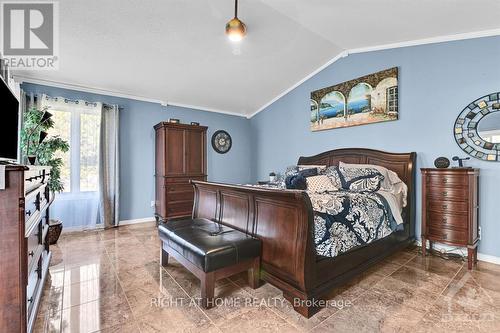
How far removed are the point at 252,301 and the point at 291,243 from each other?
0.61 meters

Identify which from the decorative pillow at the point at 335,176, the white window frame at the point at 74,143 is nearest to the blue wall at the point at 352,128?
the white window frame at the point at 74,143

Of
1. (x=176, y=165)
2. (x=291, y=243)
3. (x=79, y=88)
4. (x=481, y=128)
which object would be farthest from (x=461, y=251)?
(x=79, y=88)

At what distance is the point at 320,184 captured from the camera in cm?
309

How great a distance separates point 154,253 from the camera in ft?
9.97

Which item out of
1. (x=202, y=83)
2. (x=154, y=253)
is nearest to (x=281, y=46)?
(x=202, y=83)

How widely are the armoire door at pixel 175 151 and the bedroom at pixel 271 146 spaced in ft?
0.14

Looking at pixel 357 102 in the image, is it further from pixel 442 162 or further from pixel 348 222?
pixel 348 222

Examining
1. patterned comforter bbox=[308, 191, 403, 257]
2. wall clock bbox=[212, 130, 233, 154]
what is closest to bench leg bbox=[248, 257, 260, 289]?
patterned comforter bbox=[308, 191, 403, 257]

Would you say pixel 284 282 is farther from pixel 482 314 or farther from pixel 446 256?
pixel 446 256

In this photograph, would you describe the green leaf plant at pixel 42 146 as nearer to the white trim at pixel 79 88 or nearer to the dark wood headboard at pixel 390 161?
the white trim at pixel 79 88

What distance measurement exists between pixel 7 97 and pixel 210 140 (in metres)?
3.90

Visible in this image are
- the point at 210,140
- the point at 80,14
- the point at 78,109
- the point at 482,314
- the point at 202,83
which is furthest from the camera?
the point at 210,140

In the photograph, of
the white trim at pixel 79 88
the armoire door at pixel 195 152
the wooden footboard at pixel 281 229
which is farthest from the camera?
the armoire door at pixel 195 152

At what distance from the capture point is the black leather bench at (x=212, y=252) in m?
1.82
